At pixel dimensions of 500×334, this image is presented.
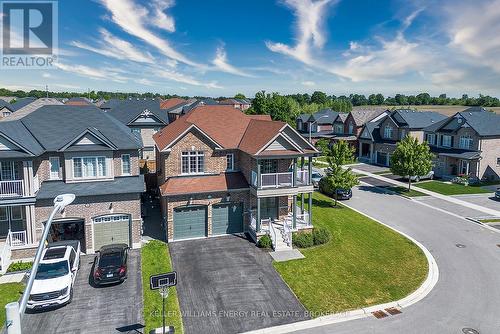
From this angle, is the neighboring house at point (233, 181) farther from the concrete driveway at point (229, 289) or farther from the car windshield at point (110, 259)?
the car windshield at point (110, 259)

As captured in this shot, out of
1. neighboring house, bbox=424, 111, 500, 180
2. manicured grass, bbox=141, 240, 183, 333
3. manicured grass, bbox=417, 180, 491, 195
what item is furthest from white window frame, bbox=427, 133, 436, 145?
manicured grass, bbox=141, 240, 183, 333

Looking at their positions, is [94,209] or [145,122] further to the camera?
[145,122]

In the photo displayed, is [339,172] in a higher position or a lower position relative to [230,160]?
lower

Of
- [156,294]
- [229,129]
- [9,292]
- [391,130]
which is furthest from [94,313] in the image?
[391,130]

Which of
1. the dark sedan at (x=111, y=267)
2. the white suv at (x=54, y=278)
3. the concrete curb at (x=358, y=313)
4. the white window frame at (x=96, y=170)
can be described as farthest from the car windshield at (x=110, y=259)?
the concrete curb at (x=358, y=313)

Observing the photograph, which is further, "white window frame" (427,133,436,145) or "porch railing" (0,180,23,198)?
"white window frame" (427,133,436,145)

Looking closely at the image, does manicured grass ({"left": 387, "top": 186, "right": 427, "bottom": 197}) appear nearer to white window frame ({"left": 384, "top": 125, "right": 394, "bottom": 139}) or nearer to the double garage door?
white window frame ({"left": 384, "top": 125, "right": 394, "bottom": 139})

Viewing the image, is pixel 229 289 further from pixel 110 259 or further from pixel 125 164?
pixel 125 164
